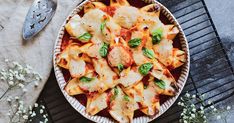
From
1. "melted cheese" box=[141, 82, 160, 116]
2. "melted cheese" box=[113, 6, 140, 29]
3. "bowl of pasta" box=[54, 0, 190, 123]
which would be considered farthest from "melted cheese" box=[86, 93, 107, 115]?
"melted cheese" box=[113, 6, 140, 29]

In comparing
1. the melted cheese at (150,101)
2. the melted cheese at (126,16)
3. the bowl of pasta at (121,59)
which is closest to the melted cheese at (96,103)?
the bowl of pasta at (121,59)

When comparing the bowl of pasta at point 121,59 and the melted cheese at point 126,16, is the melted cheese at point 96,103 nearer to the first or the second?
the bowl of pasta at point 121,59

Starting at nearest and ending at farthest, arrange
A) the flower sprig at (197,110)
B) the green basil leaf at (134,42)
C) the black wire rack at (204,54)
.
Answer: the green basil leaf at (134,42) → the flower sprig at (197,110) → the black wire rack at (204,54)

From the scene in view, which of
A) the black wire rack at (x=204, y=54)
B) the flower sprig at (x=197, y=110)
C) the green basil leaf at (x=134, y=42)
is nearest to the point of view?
the green basil leaf at (x=134, y=42)

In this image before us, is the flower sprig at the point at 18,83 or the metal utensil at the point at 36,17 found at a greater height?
the metal utensil at the point at 36,17

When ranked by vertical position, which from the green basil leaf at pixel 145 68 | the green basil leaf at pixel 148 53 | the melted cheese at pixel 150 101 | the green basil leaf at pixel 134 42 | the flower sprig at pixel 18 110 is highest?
the green basil leaf at pixel 134 42

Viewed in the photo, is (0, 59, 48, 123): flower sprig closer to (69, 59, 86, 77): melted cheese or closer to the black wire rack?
(69, 59, 86, 77): melted cheese

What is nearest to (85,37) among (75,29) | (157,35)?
(75,29)

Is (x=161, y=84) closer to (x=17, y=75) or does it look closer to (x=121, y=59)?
(x=121, y=59)
